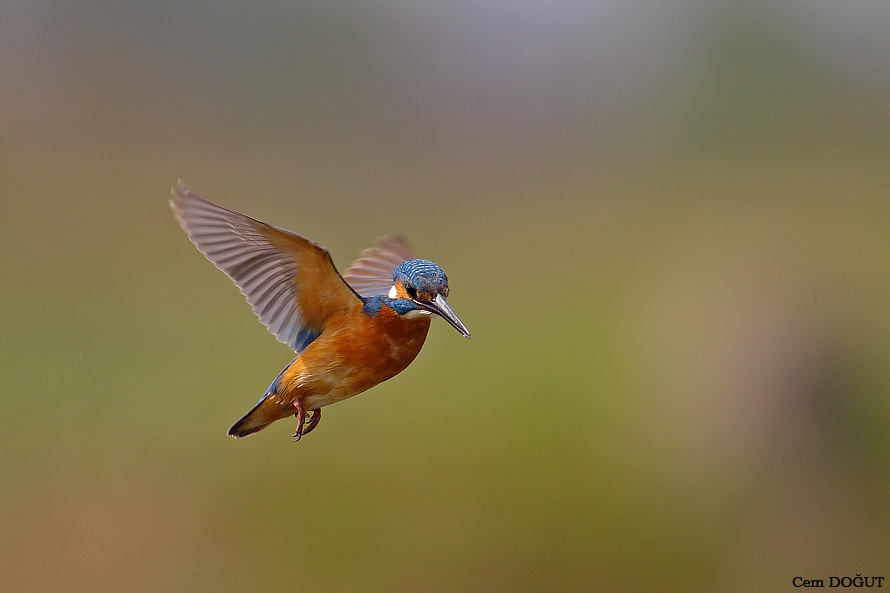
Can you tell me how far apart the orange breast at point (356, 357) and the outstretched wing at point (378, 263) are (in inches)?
14.8

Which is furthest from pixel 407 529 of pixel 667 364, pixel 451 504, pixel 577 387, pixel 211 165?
pixel 211 165

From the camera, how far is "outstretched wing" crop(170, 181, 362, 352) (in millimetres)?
1117

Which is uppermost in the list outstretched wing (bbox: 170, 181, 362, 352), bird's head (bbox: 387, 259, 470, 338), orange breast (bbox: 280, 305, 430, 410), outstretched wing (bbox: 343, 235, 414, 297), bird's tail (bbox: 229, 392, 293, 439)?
outstretched wing (bbox: 343, 235, 414, 297)

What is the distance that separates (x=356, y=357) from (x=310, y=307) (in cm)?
17

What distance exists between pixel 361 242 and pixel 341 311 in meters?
4.27

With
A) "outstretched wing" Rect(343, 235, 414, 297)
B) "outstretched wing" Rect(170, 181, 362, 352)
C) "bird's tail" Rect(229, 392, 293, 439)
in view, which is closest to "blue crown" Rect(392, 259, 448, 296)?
"outstretched wing" Rect(170, 181, 362, 352)

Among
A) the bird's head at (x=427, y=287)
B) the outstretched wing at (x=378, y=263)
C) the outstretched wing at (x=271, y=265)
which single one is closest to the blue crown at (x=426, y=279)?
the bird's head at (x=427, y=287)

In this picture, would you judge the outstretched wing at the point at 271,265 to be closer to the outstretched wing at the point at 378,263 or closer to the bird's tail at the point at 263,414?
the bird's tail at the point at 263,414

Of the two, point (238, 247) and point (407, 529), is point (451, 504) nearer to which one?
point (407, 529)

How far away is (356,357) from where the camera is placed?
3.61 ft

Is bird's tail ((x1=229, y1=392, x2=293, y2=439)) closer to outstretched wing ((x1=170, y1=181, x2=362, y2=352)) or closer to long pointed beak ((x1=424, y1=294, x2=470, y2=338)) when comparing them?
outstretched wing ((x1=170, y1=181, x2=362, y2=352))

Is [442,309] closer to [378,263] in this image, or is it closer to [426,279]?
[426,279]

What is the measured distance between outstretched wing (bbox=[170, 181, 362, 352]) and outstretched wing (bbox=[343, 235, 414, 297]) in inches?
11.4

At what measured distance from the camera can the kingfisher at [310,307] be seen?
1081 mm
